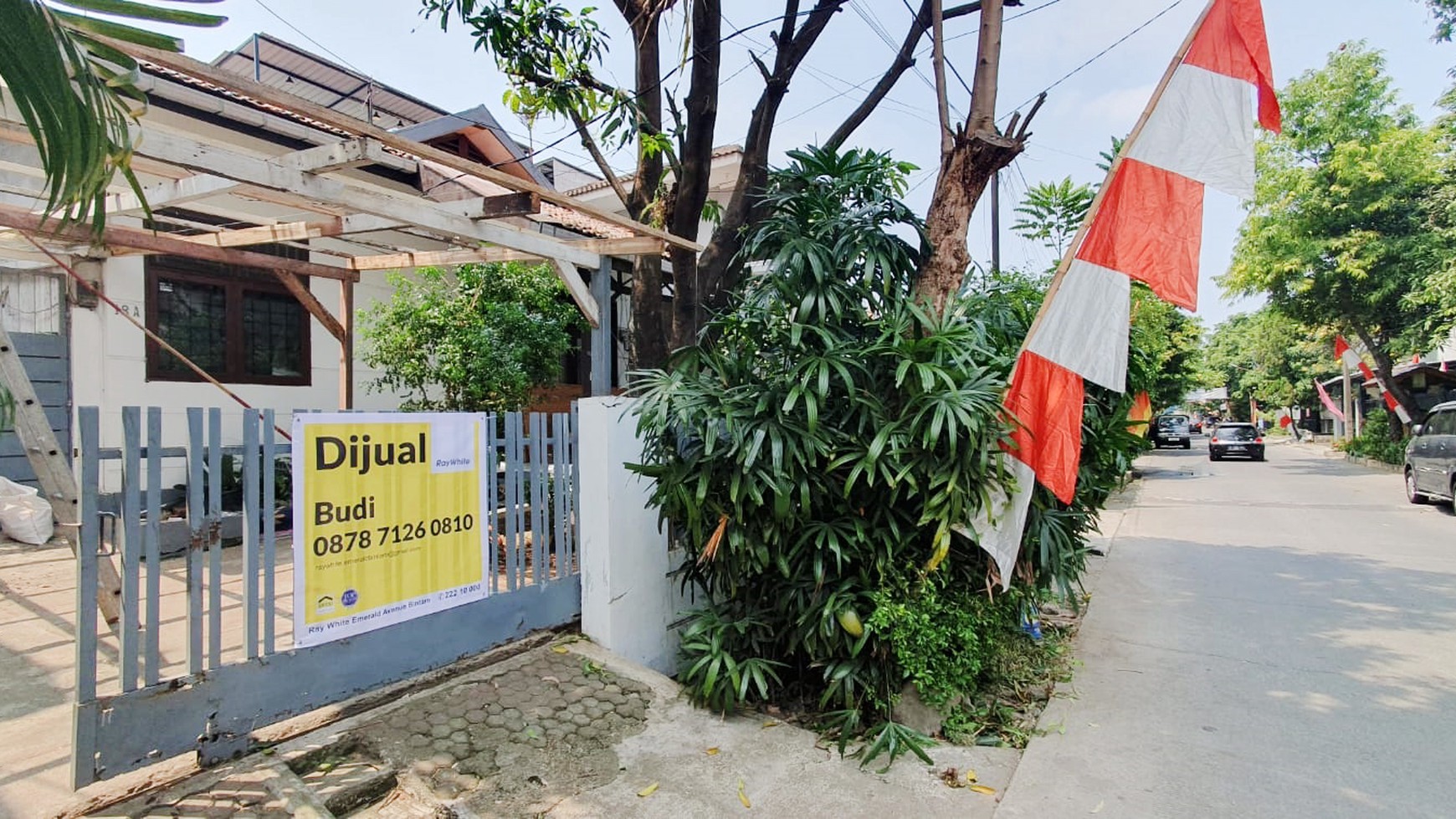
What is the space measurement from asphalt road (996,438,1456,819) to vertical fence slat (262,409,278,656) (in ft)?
10.3

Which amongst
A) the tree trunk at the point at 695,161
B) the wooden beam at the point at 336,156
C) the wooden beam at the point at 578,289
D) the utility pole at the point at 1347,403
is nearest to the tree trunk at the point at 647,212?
the tree trunk at the point at 695,161

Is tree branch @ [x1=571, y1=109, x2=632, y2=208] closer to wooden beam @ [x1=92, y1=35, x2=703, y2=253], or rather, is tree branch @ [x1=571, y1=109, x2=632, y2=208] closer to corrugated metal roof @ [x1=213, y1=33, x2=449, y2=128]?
wooden beam @ [x1=92, y1=35, x2=703, y2=253]

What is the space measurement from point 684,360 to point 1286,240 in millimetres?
17830

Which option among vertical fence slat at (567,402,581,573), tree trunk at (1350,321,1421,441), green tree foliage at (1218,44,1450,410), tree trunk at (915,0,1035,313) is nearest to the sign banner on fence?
vertical fence slat at (567,402,581,573)

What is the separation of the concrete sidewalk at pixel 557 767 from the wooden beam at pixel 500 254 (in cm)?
279

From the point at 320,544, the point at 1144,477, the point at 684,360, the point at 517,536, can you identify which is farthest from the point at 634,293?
the point at 1144,477

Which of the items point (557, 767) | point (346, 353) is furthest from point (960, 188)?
point (346, 353)

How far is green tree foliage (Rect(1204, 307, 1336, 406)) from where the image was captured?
2525cm

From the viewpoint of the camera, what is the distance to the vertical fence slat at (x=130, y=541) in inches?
103

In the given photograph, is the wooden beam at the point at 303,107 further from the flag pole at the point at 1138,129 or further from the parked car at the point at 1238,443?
the parked car at the point at 1238,443

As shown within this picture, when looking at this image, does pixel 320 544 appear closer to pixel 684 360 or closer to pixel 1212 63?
pixel 684 360

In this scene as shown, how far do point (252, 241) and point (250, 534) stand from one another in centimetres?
262

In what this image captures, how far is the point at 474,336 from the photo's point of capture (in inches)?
232

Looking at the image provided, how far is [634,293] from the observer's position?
6219 millimetres
